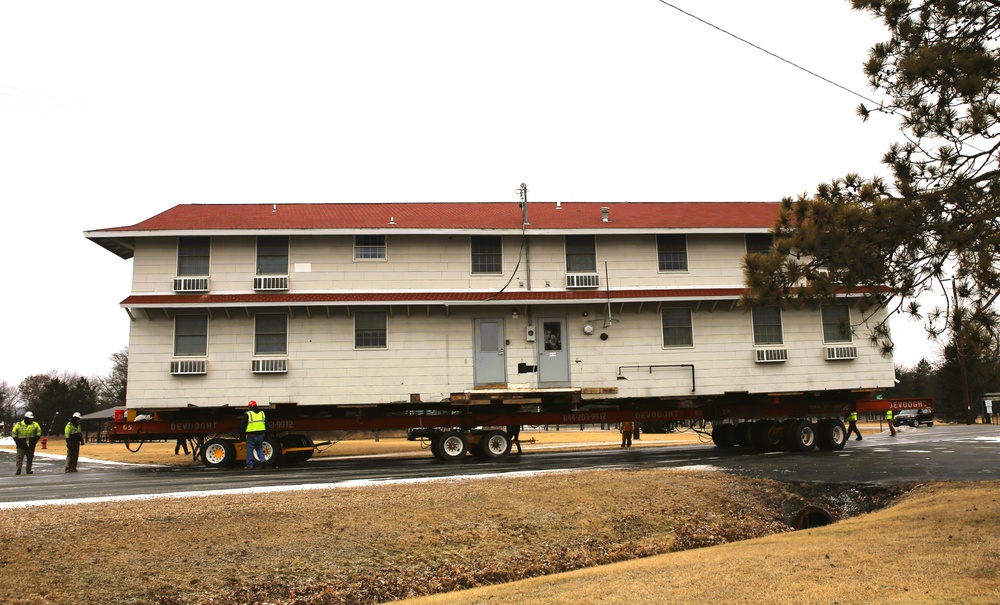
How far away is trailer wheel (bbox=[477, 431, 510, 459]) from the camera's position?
892 inches

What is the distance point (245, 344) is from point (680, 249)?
44.2ft

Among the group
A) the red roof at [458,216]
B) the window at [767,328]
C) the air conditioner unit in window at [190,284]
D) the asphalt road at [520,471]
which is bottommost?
the asphalt road at [520,471]

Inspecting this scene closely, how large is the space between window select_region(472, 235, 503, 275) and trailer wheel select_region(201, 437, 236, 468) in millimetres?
8698

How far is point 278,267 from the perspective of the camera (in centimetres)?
2342

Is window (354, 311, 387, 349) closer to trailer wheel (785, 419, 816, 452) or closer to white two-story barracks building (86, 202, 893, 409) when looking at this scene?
white two-story barracks building (86, 202, 893, 409)

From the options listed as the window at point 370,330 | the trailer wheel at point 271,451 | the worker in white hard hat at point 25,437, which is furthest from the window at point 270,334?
the worker in white hard hat at point 25,437

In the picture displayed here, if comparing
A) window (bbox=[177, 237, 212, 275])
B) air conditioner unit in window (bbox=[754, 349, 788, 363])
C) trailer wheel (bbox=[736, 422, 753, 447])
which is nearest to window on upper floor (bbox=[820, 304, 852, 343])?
air conditioner unit in window (bbox=[754, 349, 788, 363])

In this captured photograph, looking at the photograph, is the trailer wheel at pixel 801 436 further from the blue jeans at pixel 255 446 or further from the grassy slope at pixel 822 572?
the blue jeans at pixel 255 446

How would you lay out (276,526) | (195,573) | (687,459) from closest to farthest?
(195,573) → (276,526) → (687,459)

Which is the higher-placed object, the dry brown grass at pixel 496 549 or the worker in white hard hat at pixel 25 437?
the worker in white hard hat at pixel 25 437

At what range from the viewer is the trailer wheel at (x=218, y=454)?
71.3 feet

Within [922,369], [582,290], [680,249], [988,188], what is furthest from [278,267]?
[922,369]

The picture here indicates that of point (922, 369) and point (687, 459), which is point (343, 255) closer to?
point (687, 459)

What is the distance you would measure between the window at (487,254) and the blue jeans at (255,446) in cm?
797
